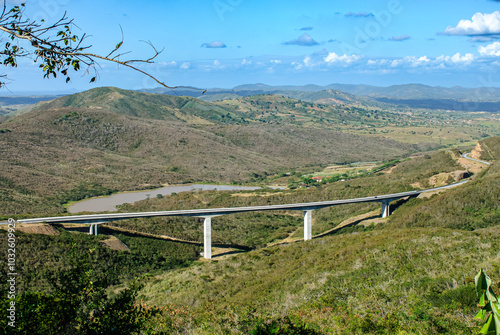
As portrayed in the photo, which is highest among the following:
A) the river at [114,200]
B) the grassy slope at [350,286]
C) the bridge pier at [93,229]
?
the grassy slope at [350,286]

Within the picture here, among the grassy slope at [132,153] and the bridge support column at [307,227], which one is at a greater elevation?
the grassy slope at [132,153]

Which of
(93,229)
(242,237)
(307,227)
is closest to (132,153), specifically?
(242,237)

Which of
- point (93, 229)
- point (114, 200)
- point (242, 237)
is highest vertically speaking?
point (93, 229)

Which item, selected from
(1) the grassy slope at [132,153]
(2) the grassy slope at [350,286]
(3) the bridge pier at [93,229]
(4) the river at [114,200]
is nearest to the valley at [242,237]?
(2) the grassy slope at [350,286]

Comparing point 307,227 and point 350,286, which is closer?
point 350,286

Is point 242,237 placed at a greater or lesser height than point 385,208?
lesser

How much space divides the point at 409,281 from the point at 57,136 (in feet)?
418

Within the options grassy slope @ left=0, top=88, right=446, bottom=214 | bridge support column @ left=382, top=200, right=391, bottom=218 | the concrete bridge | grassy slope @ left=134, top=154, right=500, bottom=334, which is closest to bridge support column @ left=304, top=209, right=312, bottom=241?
the concrete bridge

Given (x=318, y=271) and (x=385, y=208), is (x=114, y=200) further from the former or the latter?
(x=318, y=271)

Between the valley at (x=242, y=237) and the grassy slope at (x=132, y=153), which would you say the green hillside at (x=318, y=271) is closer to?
the valley at (x=242, y=237)

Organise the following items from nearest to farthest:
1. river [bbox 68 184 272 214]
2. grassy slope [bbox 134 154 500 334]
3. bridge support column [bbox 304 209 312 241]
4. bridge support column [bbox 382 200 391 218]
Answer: grassy slope [bbox 134 154 500 334] → bridge support column [bbox 304 209 312 241] → bridge support column [bbox 382 200 391 218] → river [bbox 68 184 272 214]

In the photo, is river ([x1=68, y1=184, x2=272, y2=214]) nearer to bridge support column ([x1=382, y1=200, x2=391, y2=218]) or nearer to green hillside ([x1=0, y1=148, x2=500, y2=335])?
green hillside ([x1=0, y1=148, x2=500, y2=335])

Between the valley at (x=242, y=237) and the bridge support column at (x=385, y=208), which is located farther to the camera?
the bridge support column at (x=385, y=208)

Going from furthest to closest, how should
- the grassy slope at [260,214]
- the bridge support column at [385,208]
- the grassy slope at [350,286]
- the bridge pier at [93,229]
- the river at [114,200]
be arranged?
the river at [114,200], the bridge support column at [385,208], the grassy slope at [260,214], the bridge pier at [93,229], the grassy slope at [350,286]
